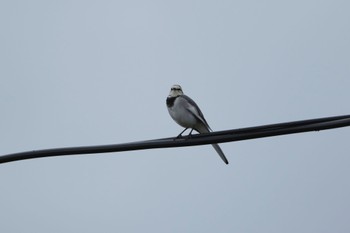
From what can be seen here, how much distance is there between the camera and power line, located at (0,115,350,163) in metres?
6.89

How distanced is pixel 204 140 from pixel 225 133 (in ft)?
1.03

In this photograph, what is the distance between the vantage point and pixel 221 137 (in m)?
7.37

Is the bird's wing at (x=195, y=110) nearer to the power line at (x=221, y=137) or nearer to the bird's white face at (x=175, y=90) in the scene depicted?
the bird's white face at (x=175, y=90)

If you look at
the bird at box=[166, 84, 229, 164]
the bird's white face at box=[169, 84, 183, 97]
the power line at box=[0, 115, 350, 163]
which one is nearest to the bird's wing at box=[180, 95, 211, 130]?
the bird at box=[166, 84, 229, 164]

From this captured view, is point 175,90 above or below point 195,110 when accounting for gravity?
above

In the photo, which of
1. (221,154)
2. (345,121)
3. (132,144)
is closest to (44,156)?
(132,144)

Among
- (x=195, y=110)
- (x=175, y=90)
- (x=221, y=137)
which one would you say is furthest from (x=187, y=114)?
(x=221, y=137)

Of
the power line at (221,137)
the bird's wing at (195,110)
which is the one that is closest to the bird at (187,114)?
the bird's wing at (195,110)

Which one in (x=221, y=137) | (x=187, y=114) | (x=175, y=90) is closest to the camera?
(x=221, y=137)

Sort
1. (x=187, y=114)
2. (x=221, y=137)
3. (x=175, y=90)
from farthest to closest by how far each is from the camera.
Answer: (x=175, y=90)
(x=187, y=114)
(x=221, y=137)

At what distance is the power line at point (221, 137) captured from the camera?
6.89m

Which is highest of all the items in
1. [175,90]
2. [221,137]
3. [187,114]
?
[175,90]

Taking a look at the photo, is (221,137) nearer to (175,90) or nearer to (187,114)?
(187,114)

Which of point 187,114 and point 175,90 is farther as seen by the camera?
point 175,90
